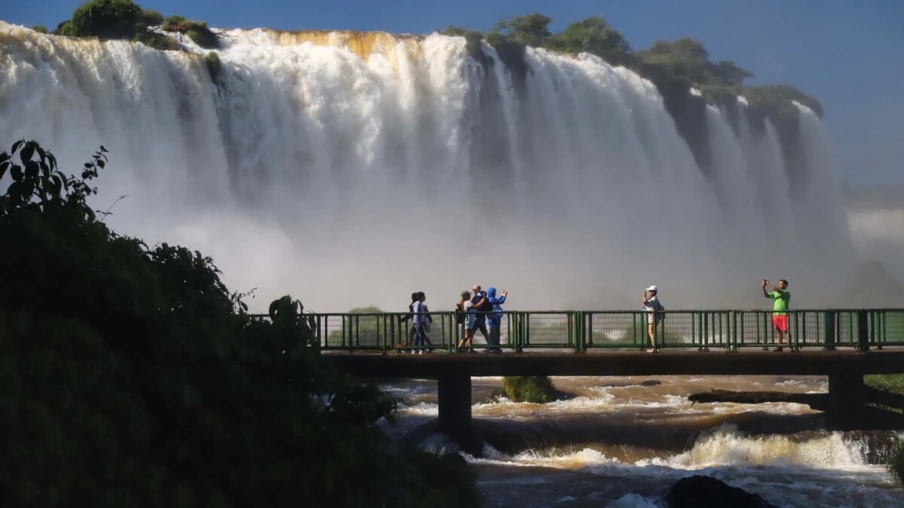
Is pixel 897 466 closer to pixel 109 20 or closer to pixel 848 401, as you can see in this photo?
pixel 848 401

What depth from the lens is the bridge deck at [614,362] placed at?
1819 centimetres

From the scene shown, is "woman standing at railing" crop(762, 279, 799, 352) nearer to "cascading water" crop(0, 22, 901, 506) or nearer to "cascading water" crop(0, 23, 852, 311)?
"cascading water" crop(0, 22, 901, 506)

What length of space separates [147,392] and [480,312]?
11391 millimetres

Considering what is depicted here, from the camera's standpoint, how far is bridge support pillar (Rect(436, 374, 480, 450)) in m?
19.5

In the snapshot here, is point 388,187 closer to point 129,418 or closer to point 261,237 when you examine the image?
point 261,237

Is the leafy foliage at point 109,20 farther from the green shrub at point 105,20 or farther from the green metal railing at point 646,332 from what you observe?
the green metal railing at point 646,332

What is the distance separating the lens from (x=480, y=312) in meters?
18.0

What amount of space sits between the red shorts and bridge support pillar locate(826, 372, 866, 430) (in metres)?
1.59

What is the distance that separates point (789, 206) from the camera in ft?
205

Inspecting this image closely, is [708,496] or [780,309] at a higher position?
[780,309]

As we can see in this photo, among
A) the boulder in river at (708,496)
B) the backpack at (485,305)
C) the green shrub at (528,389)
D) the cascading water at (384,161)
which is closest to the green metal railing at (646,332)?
the backpack at (485,305)

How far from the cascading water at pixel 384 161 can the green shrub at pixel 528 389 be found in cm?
1263

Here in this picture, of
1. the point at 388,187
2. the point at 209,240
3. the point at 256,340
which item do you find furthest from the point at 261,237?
the point at 256,340

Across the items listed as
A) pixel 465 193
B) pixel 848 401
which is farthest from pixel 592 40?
pixel 848 401
